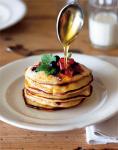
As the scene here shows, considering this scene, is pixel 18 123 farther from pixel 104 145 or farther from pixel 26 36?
pixel 26 36

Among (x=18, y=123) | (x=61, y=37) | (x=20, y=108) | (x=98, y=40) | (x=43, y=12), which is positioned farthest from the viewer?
(x=43, y=12)

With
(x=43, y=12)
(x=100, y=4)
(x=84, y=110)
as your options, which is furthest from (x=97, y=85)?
(x=43, y=12)

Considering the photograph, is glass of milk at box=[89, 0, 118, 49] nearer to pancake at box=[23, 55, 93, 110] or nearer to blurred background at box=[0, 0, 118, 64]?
blurred background at box=[0, 0, 118, 64]

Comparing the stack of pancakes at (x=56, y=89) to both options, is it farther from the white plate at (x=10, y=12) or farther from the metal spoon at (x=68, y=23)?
the white plate at (x=10, y=12)

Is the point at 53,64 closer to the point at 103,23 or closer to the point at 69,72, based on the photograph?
the point at 69,72

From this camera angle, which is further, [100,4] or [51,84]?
[100,4]

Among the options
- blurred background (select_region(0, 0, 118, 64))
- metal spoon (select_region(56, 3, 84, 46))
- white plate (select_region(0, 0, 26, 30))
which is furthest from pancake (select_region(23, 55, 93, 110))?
white plate (select_region(0, 0, 26, 30))

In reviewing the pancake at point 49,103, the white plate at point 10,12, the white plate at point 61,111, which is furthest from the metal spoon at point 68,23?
the white plate at point 10,12
